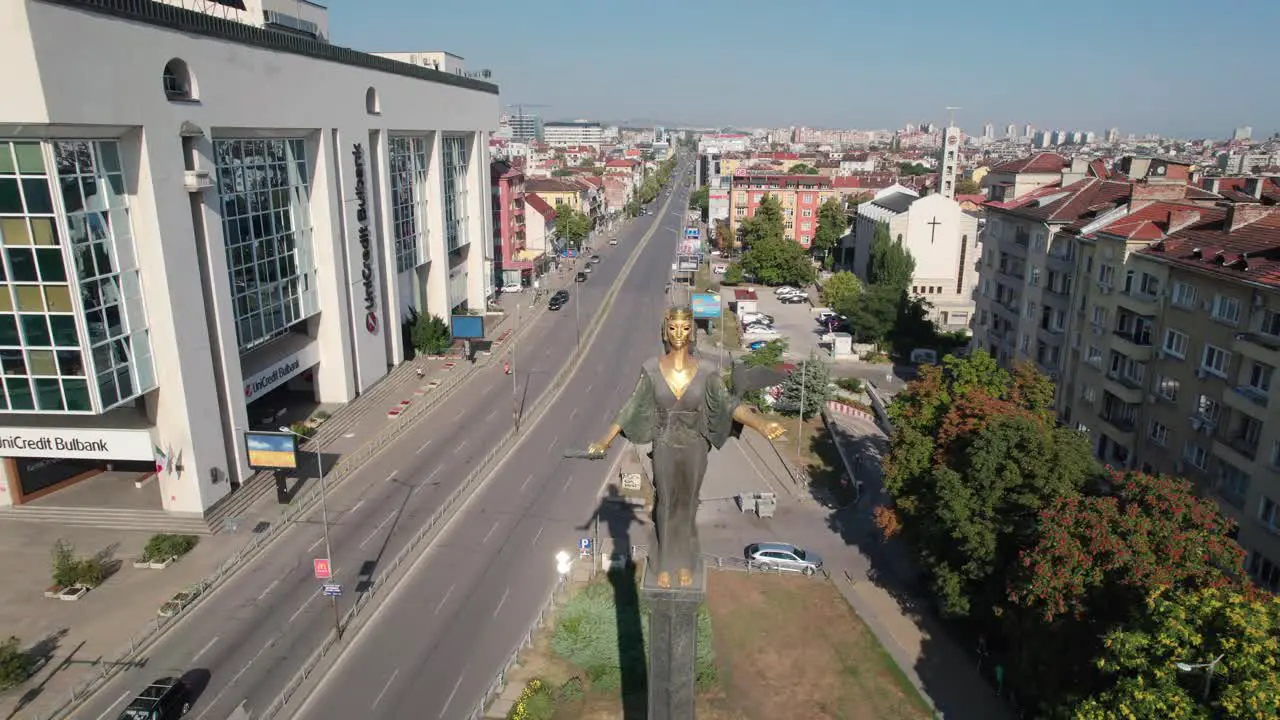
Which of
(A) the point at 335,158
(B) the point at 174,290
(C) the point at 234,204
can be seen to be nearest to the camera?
(B) the point at 174,290

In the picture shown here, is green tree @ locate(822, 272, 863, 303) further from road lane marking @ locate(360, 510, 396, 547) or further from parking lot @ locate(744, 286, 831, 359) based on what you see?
road lane marking @ locate(360, 510, 396, 547)

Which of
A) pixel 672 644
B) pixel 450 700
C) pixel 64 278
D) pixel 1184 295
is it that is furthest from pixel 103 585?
pixel 1184 295

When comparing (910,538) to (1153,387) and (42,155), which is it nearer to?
(1153,387)

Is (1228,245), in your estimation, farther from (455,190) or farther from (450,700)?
(455,190)

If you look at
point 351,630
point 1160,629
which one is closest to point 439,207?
point 351,630

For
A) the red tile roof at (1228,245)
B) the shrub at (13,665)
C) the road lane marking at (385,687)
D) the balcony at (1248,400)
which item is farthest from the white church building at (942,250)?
the shrub at (13,665)
